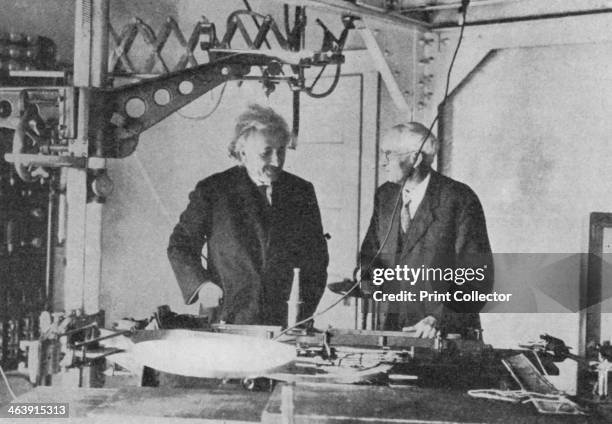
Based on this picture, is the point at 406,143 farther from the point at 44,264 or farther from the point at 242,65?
the point at 44,264

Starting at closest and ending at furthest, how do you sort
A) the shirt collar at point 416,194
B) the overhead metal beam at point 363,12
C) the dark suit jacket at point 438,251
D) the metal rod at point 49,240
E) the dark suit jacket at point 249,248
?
the overhead metal beam at point 363,12 < the dark suit jacket at point 438,251 < the shirt collar at point 416,194 < the dark suit jacket at point 249,248 < the metal rod at point 49,240

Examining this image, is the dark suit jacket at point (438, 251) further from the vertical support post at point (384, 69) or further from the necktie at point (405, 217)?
the vertical support post at point (384, 69)

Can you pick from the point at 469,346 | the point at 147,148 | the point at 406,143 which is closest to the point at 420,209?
the point at 406,143

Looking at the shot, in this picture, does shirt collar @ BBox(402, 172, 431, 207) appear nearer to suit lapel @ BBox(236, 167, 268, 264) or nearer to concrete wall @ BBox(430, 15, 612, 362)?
concrete wall @ BBox(430, 15, 612, 362)

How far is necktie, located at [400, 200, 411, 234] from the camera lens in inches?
99.6

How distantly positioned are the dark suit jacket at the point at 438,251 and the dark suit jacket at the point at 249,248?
36 cm

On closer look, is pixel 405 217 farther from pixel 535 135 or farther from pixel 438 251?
pixel 535 135

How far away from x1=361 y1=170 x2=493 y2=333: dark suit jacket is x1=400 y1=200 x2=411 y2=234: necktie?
0.02 metres

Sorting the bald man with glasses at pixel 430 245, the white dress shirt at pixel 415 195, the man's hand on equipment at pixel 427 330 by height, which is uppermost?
the white dress shirt at pixel 415 195

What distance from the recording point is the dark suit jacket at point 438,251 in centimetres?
248

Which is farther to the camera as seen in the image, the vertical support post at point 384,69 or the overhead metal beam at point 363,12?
the vertical support post at point 384,69

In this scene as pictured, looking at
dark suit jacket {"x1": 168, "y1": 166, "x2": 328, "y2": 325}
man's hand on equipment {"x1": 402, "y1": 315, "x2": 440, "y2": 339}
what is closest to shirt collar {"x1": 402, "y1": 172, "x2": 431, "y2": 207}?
dark suit jacket {"x1": 168, "y1": 166, "x2": 328, "y2": 325}

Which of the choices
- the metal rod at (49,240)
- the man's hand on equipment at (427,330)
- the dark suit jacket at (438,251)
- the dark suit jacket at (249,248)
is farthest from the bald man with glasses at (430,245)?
the metal rod at (49,240)

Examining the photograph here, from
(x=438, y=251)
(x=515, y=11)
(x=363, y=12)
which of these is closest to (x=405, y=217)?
(x=438, y=251)
